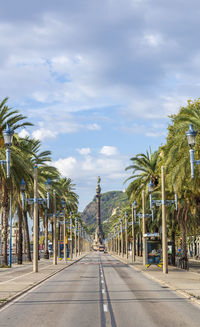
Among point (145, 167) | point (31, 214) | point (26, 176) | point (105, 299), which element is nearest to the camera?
point (105, 299)

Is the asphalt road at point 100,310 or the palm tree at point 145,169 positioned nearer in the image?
the asphalt road at point 100,310

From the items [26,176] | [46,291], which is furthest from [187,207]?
[46,291]

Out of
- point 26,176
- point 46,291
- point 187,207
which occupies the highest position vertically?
point 26,176

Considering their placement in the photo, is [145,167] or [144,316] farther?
[145,167]

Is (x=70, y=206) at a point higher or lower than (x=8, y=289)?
higher

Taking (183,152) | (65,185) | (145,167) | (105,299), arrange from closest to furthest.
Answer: (105,299) < (183,152) < (145,167) < (65,185)

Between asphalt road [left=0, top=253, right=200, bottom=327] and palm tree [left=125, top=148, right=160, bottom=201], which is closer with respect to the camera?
asphalt road [left=0, top=253, right=200, bottom=327]

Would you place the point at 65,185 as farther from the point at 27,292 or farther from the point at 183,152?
the point at 27,292

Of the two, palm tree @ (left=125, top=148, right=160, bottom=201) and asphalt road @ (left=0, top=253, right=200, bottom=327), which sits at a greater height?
palm tree @ (left=125, top=148, right=160, bottom=201)

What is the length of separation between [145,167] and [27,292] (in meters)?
31.8

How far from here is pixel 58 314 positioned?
13.6m

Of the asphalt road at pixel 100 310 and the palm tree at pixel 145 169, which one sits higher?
the palm tree at pixel 145 169

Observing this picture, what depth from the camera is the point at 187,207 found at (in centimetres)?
3972

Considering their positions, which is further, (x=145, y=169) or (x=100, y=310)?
(x=145, y=169)
